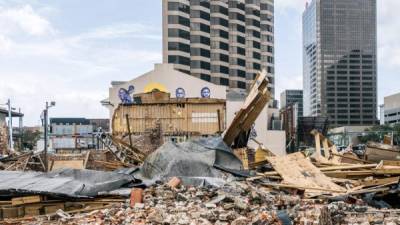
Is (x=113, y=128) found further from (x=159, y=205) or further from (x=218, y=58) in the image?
(x=218, y=58)

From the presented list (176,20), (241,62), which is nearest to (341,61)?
(241,62)

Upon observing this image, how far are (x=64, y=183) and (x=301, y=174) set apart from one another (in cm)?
560

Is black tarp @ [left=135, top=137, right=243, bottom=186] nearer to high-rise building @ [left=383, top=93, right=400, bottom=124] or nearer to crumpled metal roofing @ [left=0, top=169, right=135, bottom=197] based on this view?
crumpled metal roofing @ [left=0, top=169, right=135, bottom=197]

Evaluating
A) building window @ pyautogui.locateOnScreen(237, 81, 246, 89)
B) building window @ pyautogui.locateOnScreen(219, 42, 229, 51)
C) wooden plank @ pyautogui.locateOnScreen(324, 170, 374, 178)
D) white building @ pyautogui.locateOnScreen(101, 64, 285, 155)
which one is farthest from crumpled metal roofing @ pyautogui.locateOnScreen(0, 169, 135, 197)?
building window @ pyautogui.locateOnScreen(237, 81, 246, 89)

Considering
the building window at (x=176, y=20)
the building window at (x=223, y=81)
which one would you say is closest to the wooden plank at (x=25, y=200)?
the building window at (x=176, y=20)

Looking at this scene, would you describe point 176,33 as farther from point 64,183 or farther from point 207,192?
point 207,192

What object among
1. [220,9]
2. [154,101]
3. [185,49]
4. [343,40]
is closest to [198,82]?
[185,49]

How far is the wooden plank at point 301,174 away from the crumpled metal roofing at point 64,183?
12.6 feet

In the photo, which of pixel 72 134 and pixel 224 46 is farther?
pixel 224 46

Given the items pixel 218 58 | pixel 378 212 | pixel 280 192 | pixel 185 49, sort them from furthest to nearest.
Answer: pixel 218 58 → pixel 185 49 → pixel 280 192 → pixel 378 212

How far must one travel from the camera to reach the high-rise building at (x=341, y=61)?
150250 mm

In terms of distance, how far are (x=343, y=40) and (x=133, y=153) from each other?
572 feet

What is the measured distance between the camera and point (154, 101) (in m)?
29.2

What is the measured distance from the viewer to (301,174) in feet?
42.3
